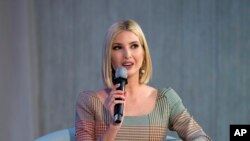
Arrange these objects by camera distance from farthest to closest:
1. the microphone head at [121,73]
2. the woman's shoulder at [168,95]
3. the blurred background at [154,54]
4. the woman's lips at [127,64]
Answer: the blurred background at [154,54] < the woman's shoulder at [168,95] < the woman's lips at [127,64] < the microphone head at [121,73]

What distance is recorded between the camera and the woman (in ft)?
4.56

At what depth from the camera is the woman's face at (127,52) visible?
138cm

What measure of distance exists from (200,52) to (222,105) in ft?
1.41

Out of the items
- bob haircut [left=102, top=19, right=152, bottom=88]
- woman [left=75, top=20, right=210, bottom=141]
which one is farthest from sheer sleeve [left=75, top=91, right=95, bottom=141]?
bob haircut [left=102, top=19, right=152, bottom=88]

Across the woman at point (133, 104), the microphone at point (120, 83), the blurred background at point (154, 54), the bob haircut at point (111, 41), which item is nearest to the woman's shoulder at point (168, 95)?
the woman at point (133, 104)

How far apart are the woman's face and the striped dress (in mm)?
167

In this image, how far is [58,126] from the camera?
8.93 feet

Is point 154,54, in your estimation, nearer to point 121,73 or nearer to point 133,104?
point 133,104

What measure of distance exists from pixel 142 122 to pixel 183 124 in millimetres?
159

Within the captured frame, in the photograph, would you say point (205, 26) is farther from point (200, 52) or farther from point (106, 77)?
point (106, 77)

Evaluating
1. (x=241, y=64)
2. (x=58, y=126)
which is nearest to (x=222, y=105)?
(x=241, y=64)

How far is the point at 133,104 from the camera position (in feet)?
4.76

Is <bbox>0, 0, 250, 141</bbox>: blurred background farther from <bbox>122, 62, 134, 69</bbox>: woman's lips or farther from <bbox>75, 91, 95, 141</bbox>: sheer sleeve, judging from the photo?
<bbox>122, 62, 134, 69</bbox>: woman's lips

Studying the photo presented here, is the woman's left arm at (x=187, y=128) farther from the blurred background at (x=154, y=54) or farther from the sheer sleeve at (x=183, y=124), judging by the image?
the blurred background at (x=154, y=54)
